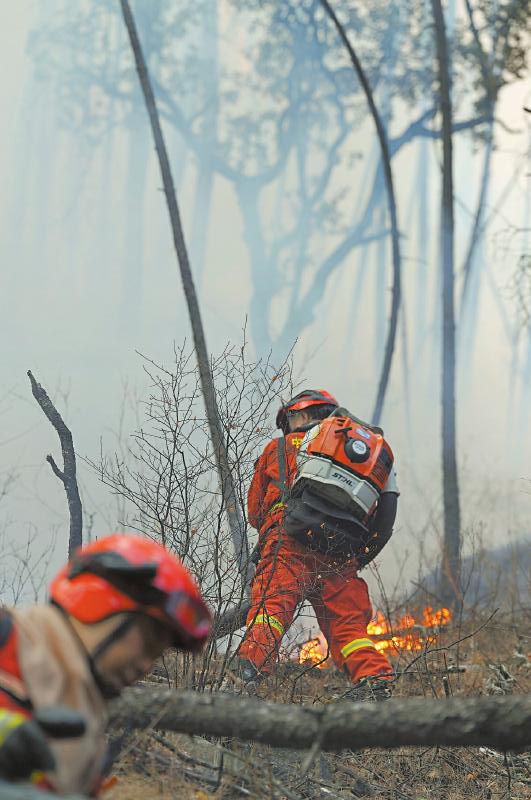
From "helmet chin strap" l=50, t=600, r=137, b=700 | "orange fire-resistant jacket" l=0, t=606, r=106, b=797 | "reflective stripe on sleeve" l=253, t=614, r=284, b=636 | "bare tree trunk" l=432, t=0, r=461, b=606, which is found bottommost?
"orange fire-resistant jacket" l=0, t=606, r=106, b=797

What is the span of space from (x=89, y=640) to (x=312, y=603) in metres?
3.30

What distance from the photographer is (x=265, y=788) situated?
115 inches

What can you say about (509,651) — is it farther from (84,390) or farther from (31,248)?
(31,248)

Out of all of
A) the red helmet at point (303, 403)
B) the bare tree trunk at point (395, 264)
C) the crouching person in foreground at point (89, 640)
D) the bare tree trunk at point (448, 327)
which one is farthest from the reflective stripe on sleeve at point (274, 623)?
the bare tree trunk at point (395, 264)

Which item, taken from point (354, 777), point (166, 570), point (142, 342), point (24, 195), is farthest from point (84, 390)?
point (166, 570)

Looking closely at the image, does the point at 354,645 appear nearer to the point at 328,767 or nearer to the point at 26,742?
the point at 328,767

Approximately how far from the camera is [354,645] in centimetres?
471

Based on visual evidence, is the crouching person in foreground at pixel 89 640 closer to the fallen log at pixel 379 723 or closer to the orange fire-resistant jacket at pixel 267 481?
the fallen log at pixel 379 723

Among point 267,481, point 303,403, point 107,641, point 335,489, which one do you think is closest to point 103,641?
Result: point 107,641

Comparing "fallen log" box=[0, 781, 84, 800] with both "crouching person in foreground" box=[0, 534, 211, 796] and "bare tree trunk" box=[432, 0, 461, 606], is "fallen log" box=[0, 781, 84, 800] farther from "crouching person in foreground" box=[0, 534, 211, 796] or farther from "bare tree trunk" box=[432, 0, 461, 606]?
"bare tree trunk" box=[432, 0, 461, 606]

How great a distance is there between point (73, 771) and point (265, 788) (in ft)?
5.13

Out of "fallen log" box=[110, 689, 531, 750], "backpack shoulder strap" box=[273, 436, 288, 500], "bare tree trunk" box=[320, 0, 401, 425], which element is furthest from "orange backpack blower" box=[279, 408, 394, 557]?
"bare tree trunk" box=[320, 0, 401, 425]

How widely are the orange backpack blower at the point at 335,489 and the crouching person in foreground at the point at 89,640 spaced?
10.1 ft

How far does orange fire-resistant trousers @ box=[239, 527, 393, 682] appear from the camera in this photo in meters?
4.34
